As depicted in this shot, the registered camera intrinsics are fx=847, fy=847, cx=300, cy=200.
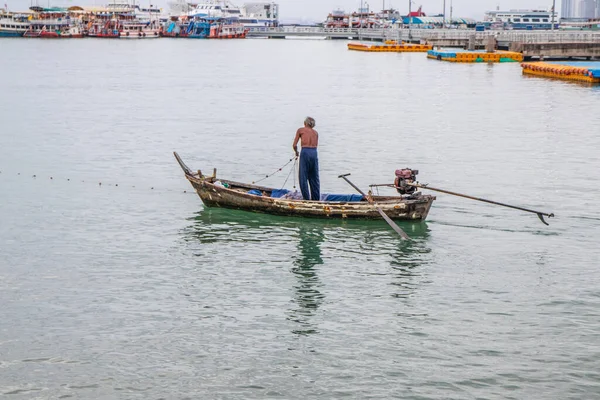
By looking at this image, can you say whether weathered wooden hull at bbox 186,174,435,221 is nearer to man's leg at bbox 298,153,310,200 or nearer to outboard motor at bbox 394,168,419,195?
outboard motor at bbox 394,168,419,195

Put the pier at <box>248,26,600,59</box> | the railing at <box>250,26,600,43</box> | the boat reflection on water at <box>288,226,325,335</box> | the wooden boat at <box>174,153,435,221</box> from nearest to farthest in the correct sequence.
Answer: the boat reflection on water at <box>288,226,325,335</box>, the wooden boat at <box>174,153,435,221</box>, the pier at <box>248,26,600,59</box>, the railing at <box>250,26,600,43</box>

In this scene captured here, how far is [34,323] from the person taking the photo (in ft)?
49.2

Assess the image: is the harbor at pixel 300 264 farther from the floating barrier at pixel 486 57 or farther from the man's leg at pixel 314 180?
the floating barrier at pixel 486 57

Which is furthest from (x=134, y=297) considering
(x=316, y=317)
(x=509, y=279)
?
(x=509, y=279)

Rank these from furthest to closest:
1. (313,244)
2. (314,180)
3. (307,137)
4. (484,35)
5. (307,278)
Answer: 1. (484,35)
2. (314,180)
3. (307,137)
4. (313,244)
5. (307,278)

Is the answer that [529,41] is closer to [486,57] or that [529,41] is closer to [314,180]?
[486,57]

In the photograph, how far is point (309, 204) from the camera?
2178cm

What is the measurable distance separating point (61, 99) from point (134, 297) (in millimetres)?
46749

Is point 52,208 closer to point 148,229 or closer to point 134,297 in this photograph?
point 148,229

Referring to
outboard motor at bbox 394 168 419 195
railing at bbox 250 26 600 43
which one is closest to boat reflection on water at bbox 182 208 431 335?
outboard motor at bbox 394 168 419 195

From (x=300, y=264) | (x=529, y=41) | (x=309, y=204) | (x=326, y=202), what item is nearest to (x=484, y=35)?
(x=529, y=41)

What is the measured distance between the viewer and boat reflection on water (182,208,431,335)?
1739 centimetres

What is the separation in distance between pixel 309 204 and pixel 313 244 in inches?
68.0

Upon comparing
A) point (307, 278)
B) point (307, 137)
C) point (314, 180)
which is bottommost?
point (307, 278)
